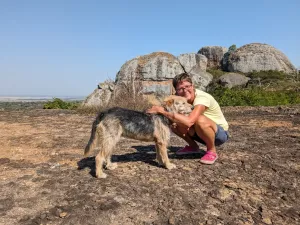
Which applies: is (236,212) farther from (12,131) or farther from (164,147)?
(12,131)

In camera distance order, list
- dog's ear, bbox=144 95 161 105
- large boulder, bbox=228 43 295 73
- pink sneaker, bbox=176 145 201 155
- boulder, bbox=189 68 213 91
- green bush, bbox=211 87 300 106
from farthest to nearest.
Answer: large boulder, bbox=228 43 295 73
boulder, bbox=189 68 213 91
green bush, bbox=211 87 300 106
dog's ear, bbox=144 95 161 105
pink sneaker, bbox=176 145 201 155

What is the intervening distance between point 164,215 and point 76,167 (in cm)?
257

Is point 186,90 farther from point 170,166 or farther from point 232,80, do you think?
point 232,80

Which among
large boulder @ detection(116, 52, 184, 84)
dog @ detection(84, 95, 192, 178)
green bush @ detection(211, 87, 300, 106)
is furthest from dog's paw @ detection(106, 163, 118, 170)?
large boulder @ detection(116, 52, 184, 84)

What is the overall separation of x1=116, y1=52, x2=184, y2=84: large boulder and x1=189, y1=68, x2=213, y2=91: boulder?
1.84 m

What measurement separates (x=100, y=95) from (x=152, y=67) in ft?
16.1

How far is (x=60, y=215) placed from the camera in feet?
11.5

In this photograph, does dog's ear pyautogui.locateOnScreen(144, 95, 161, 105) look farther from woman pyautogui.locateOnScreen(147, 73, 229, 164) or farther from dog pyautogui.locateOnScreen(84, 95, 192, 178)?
dog pyautogui.locateOnScreen(84, 95, 192, 178)

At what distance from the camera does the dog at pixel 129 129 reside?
481cm

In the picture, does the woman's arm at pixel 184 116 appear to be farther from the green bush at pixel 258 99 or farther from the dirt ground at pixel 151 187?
the green bush at pixel 258 99

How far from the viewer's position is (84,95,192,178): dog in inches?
189

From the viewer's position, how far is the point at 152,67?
20219 mm

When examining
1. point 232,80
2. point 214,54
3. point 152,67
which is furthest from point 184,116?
point 214,54

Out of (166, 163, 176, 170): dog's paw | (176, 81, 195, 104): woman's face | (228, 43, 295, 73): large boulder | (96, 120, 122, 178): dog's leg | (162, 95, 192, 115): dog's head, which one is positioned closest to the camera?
(96, 120, 122, 178): dog's leg
